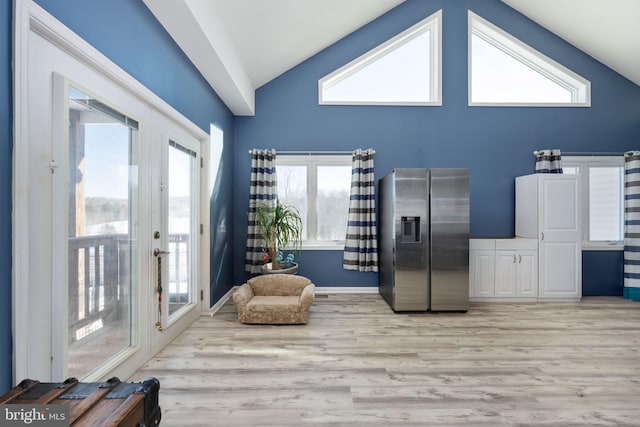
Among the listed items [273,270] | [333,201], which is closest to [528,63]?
[333,201]

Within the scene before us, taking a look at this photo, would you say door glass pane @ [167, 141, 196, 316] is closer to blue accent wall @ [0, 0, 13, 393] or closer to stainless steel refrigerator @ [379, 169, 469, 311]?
blue accent wall @ [0, 0, 13, 393]

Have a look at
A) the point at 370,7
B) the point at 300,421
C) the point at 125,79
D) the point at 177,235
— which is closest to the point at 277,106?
the point at 370,7

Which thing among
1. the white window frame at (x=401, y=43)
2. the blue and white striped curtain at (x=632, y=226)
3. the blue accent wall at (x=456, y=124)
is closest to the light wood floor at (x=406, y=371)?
the blue and white striped curtain at (x=632, y=226)

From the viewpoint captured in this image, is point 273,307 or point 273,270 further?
point 273,270

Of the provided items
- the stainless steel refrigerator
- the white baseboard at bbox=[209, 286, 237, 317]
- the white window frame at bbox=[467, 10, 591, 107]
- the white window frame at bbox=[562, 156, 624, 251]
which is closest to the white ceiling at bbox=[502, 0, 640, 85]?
the white window frame at bbox=[467, 10, 591, 107]

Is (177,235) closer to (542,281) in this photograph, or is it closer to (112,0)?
(112,0)

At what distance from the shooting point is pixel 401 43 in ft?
14.9

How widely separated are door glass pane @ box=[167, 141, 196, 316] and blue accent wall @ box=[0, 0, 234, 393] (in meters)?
0.38

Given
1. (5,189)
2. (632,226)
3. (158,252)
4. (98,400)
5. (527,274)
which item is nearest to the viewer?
(98,400)

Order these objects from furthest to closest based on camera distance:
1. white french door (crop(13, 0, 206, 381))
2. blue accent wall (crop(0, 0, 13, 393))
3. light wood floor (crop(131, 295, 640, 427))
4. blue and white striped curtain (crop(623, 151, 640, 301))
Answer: blue and white striped curtain (crop(623, 151, 640, 301)) < light wood floor (crop(131, 295, 640, 427)) < white french door (crop(13, 0, 206, 381)) < blue accent wall (crop(0, 0, 13, 393))

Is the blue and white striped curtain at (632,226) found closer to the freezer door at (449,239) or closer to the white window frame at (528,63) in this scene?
the white window frame at (528,63)

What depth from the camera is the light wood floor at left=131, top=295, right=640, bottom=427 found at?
1.83 metres

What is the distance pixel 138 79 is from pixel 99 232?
3.40ft

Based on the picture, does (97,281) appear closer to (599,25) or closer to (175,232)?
(175,232)
